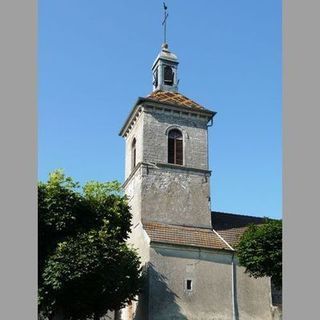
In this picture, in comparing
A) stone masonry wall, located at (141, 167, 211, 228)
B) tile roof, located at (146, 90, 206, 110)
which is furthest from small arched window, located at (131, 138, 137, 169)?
tile roof, located at (146, 90, 206, 110)

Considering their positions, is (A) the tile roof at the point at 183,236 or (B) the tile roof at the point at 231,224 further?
(B) the tile roof at the point at 231,224

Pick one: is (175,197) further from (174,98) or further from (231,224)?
(174,98)

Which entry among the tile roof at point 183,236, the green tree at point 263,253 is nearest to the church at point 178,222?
the tile roof at point 183,236

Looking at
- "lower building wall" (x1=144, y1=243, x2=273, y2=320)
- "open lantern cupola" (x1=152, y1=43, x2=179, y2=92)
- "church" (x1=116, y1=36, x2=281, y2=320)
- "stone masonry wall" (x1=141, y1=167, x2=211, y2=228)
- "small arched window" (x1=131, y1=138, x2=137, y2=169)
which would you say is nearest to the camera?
"lower building wall" (x1=144, y1=243, x2=273, y2=320)

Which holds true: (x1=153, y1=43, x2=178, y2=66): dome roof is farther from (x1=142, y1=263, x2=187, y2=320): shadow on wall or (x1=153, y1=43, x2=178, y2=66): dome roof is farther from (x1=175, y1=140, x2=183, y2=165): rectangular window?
(x1=142, y1=263, x2=187, y2=320): shadow on wall

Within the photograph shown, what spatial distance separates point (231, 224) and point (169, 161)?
212 inches

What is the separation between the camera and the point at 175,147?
30.6m

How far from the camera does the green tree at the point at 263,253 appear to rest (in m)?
25.6

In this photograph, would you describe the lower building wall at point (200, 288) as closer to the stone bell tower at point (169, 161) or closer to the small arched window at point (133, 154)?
the stone bell tower at point (169, 161)

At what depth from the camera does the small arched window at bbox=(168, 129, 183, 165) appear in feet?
99.7

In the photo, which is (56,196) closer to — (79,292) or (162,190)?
(79,292)

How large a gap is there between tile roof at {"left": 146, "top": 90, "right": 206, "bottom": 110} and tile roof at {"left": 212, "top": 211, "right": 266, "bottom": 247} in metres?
6.85

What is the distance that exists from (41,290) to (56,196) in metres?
4.32

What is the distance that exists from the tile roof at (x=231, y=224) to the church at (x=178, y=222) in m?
0.06
